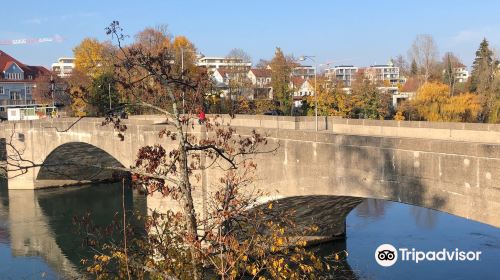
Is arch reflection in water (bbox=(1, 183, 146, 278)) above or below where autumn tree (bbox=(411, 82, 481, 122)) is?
below

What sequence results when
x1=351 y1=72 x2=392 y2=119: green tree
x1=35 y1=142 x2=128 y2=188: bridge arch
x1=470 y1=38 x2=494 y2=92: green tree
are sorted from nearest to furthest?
x1=35 y1=142 x2=128 y2=188: bridge arch → x1=351 y1=72 x2=392 y2=119: green tree → x1=470 y1=38 x2=494 y2=92: green tree

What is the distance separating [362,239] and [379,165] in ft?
35.8

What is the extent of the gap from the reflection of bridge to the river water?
2.57 metres

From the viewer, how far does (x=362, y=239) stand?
24531mm

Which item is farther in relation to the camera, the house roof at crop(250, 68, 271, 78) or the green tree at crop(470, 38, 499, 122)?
the house roof at crop(250, 68, 271, 78)

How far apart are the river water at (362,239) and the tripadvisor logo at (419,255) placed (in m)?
0.28

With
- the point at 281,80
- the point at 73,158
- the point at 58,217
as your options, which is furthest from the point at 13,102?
the point at 58,217

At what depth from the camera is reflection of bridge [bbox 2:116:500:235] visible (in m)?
12.1

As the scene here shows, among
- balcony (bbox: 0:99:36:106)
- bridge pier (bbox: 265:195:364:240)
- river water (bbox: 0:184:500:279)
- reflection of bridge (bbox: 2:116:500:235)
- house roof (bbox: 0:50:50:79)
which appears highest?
house roof (bbox: 0:50:50:79)

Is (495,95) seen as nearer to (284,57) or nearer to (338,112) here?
(338,112)

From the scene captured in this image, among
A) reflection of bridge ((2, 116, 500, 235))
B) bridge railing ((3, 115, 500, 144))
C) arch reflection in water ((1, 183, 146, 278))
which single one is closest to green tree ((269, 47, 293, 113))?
arch reflection in water ((1, 183, 146, 278))

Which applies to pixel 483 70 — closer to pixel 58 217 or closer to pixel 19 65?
pixel 58 217

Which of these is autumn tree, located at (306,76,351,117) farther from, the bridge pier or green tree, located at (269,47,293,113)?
the bridge pier

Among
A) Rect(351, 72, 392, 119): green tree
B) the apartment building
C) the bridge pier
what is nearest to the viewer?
the bridge pier
